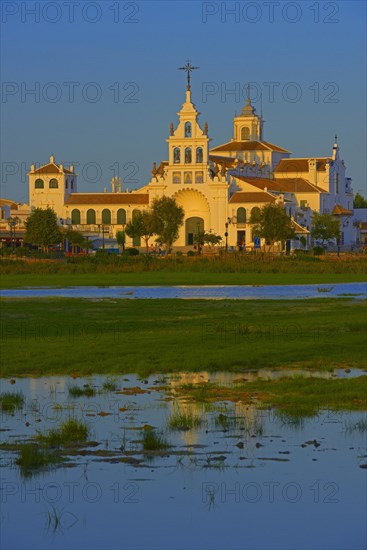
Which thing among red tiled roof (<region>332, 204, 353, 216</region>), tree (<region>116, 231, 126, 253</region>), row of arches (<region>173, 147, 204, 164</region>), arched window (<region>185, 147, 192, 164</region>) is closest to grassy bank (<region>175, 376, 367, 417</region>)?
tree (<region>116, 231, 126, 253</region>)

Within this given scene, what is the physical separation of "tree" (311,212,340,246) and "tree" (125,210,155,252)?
18369 millimetres

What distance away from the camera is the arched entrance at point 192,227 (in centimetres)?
15238

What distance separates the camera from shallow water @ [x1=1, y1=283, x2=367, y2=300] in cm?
5156

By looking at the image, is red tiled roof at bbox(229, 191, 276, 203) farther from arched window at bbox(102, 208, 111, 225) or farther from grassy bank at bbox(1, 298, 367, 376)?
grassy bank at bbox(1, 298, 367, 376)

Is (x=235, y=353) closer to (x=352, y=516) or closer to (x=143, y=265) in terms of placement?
(x=352, y=516)

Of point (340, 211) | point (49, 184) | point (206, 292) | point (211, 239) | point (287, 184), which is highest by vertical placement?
point (49, 184)

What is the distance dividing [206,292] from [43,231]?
80.1 metres

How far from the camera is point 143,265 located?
8431 centimetres

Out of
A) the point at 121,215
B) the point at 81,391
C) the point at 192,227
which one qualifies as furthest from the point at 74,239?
the point at 81,391

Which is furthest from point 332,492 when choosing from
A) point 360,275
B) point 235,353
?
point 360,275

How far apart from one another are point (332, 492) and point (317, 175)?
154885 millimetres

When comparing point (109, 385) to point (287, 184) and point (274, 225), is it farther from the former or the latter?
point (287, 184)

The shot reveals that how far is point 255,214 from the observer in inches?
5472

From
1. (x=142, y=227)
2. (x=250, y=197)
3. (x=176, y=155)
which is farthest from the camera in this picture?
(x=176, y=155)
